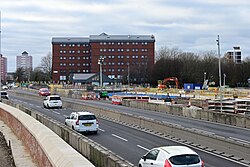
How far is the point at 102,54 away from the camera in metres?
168

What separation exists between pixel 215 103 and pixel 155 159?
32.1 m

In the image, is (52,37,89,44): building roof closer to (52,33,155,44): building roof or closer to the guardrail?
(52,33,155,44): building roof

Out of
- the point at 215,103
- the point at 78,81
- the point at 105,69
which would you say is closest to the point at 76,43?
the point at 105,69

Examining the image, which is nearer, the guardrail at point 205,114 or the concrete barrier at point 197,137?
the concrete barrier at point 197,137

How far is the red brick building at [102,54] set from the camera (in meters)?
168

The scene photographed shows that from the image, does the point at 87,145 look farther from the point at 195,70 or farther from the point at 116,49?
the point at 116,49

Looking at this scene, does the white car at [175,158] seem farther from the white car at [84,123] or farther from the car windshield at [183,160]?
the white car at [84,123]

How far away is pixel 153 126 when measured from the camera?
2758cm

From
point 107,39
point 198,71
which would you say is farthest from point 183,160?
point 107,39

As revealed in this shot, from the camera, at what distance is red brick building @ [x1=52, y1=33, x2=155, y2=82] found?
550 ft

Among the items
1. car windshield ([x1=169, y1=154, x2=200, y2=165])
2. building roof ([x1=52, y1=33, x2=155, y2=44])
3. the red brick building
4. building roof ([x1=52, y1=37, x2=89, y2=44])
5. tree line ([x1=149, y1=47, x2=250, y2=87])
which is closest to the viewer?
car windshield ([x1=169, y1=154, x2=200, y2=165])

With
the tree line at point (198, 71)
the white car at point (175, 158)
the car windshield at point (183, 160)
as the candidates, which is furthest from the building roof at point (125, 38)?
the car windshield at point (183, 160)

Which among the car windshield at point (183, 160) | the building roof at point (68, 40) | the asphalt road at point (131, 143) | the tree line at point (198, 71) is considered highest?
the building roof at point (68, 40)

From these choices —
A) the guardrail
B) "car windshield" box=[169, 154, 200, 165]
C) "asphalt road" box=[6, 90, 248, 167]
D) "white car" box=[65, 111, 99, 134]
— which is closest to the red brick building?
the guardrail
